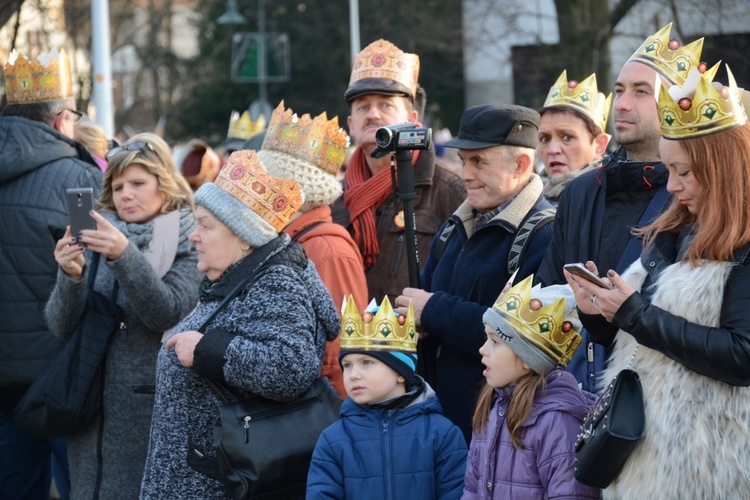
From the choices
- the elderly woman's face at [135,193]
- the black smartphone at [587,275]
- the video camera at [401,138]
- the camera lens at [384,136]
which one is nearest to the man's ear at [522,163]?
the video camera at [401,138]

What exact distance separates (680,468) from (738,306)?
0.48 m

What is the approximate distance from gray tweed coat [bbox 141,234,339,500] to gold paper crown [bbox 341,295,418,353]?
0.20m

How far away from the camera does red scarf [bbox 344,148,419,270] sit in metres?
5.51

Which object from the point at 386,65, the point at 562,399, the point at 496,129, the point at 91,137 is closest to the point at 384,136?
the point at 496,129

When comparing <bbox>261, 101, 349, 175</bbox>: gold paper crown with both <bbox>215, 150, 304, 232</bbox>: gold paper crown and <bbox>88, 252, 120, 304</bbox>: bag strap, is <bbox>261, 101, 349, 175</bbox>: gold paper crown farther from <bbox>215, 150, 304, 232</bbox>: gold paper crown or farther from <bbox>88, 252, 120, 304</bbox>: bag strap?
<bbox>88, 252, 120, 304</bbox>: bag strap

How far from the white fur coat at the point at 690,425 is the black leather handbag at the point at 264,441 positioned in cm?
141

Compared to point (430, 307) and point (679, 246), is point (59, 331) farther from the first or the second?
point (679, 246)

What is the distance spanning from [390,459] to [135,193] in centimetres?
214

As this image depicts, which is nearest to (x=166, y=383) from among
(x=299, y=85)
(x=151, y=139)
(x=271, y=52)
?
(x=151, y=139)

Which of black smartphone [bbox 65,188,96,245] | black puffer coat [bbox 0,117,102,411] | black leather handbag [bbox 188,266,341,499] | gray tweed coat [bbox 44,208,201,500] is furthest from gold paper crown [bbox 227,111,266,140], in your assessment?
black leather handbag [bbox 188,266,341,499]

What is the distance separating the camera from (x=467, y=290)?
4.54 m

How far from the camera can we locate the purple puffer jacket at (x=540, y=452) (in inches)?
138

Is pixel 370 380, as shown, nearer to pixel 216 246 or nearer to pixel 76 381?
pixel 216 246

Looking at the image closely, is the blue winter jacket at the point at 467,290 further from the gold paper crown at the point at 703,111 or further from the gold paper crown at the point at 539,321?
the gold paper crown at the point at 703,111
